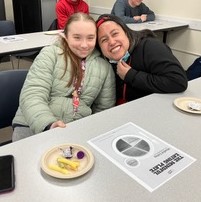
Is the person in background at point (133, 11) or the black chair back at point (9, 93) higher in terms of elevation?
the person in background at point (133, 11)

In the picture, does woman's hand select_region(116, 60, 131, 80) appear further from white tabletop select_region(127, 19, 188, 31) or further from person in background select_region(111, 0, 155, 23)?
person in background select_region(111, 0, 155, 23)

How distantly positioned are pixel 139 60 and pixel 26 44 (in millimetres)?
1475

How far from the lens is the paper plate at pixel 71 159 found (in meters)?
0.78

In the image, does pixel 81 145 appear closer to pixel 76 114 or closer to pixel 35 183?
pixel 35 183

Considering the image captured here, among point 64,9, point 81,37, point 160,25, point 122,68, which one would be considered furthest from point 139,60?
point 64,9

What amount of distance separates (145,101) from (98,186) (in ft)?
2.04

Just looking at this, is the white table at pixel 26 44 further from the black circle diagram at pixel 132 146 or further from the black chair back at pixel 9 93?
the black circle diagram at pixel 132 146

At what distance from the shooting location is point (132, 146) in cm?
93

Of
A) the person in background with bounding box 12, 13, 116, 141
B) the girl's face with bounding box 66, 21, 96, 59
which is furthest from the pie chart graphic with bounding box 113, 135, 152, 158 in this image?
the girl's face with bounding box 66, 21, 96, 59

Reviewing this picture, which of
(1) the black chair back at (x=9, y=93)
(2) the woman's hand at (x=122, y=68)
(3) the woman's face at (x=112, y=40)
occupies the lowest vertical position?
(1) the black chair back at (x=9, y=93)

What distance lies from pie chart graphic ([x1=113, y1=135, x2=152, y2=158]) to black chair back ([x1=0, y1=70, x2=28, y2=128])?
0.78 m

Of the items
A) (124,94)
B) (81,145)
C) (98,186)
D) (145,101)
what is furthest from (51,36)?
(98,186)

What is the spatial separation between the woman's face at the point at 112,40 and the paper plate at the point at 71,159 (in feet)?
2.18

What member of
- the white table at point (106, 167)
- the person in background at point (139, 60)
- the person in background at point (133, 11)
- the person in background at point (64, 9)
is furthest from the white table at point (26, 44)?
the white table at point (106, 167)
